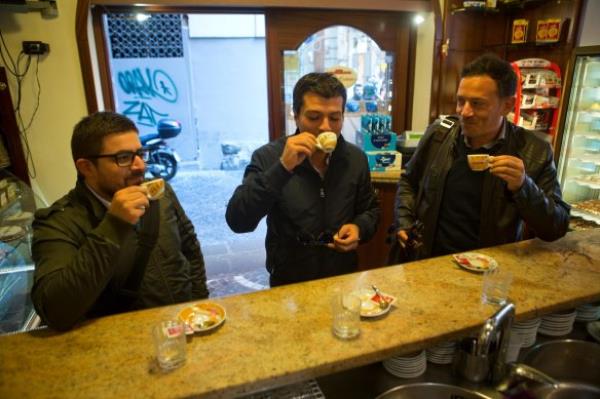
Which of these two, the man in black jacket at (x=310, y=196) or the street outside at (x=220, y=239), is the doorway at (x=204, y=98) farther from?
the man in black jacket at (x=310, y=196)

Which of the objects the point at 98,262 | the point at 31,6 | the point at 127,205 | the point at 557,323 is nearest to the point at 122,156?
the point at 127,205

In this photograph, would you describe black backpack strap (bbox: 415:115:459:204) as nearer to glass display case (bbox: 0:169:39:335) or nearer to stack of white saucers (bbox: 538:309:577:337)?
stack of white saucers (bbox: 538:309:577:337)

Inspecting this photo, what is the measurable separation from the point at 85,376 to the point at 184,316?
0.32 metres

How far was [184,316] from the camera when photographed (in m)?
1.32

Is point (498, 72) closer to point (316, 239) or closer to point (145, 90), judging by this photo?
point (316, 239)

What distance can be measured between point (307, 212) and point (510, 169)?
855mm

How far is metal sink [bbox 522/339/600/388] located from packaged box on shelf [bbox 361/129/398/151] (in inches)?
88.9

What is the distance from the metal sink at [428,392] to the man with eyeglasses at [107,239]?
2.94 ft

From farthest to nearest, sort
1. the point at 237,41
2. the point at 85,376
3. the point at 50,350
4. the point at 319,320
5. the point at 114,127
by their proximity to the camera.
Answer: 1. the point at 237,41
2. the point at 114,127
3. the point at 319,320
4. the point at 50,350
5. the point at 85,376

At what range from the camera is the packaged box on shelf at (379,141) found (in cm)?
349

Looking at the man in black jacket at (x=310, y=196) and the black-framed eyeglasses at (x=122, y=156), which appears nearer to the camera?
the black-framed eyeglasses at (x=122, y=156)

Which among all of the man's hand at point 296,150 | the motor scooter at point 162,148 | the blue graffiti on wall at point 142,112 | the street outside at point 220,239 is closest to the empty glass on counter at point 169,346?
the man's hand at point 296,150

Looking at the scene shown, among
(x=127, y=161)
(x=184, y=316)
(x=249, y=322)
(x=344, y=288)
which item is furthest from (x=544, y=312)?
(x=127, y=161)

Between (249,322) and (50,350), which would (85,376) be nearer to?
(50,350)
